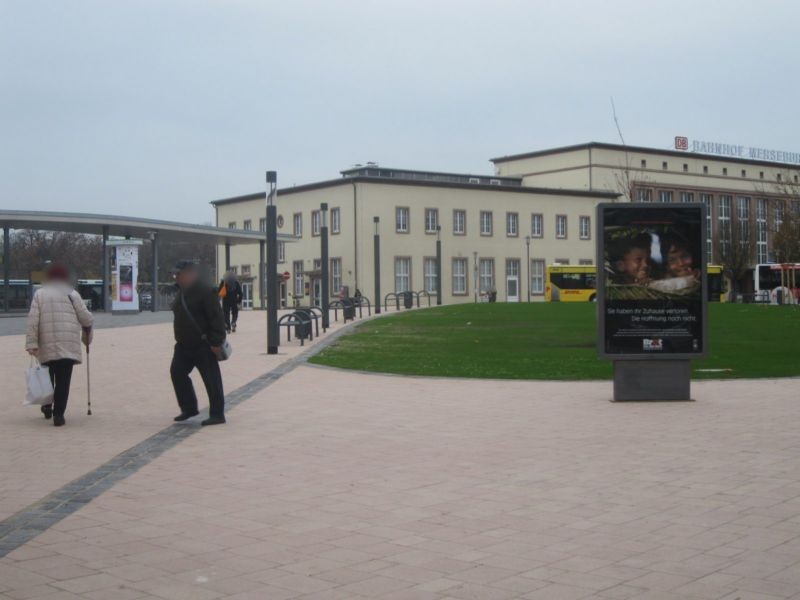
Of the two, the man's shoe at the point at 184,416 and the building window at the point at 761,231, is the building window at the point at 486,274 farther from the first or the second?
the man's shoe at the point at 184,416

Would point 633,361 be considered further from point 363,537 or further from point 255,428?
point 363,537

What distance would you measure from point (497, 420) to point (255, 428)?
260cm

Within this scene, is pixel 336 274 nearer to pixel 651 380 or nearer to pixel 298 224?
pixel 298 224

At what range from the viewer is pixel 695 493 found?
7145 mm

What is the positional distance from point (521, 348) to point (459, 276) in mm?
62003

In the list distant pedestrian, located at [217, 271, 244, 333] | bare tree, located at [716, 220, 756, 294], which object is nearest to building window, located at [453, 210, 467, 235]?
bare tree, located at [716, 220, 756, 294]

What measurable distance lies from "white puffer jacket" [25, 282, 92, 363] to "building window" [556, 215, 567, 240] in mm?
80831

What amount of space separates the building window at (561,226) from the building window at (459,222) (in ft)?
32.8

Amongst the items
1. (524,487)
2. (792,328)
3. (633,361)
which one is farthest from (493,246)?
(524,487)

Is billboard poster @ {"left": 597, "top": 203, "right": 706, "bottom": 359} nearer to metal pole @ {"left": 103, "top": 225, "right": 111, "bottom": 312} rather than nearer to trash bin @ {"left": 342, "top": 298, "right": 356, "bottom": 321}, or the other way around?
trash bin @ {"left": 342, "top": 298, "right": 356, "bottom": 321}

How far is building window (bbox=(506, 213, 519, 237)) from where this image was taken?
86.9 metres

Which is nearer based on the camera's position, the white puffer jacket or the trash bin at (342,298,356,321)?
the white puffer jacket

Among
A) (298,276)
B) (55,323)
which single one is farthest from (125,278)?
(298,276)

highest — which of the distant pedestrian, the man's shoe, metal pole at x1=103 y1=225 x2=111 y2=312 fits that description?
metal pole at x1=103 y1=225 x2=111 y2=312
